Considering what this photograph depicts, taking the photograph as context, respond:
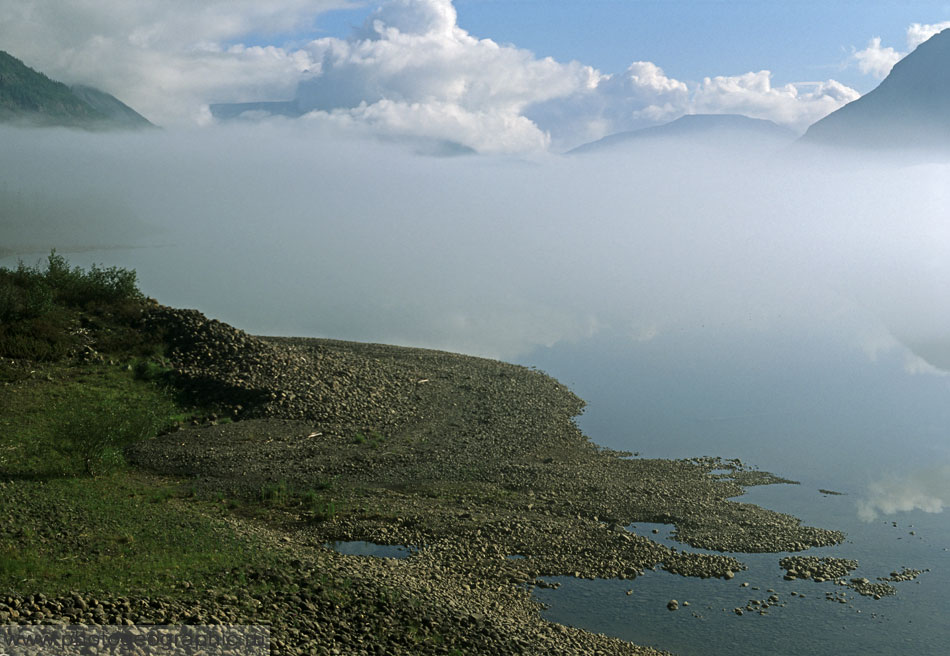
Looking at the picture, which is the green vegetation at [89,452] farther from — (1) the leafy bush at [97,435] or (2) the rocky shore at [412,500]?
(2) the rocky shore at [412,500]

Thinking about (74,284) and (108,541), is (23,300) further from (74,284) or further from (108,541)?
(108,541)

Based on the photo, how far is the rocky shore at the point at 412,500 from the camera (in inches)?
426

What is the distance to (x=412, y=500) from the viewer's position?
17062mm

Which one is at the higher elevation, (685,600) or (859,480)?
(859,480)

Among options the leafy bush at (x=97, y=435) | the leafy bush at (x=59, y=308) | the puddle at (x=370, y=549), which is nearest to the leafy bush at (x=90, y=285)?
the leafy bush at (x=59, y=308)

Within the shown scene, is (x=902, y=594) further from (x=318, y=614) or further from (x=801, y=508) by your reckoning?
(x=318, y=614)

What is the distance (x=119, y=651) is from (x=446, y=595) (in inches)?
194

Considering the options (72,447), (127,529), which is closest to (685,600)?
(127,529)

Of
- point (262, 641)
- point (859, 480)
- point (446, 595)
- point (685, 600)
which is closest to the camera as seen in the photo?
point (262, 641)

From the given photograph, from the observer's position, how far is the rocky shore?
426 inches

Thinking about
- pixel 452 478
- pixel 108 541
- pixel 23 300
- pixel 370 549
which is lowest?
pixel 370 549

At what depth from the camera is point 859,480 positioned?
2100cm

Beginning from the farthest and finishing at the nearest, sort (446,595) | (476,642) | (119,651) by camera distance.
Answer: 1. (446,595)
2. (476,642)
3. (119,651)

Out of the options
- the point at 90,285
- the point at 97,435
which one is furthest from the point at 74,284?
the point at 97,435
